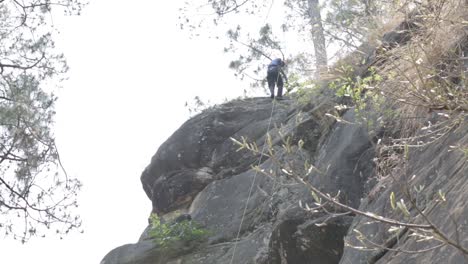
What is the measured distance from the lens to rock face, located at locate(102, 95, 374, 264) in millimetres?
7250

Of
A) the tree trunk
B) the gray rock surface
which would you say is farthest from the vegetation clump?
the gray rock surface

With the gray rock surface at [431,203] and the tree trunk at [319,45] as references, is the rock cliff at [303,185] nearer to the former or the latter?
the gray rock surface at [431,203]

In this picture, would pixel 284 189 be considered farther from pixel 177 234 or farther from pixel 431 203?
pixel 431 203

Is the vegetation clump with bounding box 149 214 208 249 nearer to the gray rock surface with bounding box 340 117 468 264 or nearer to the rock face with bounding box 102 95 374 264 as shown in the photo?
the rock face with bounding box 102 95 374 264

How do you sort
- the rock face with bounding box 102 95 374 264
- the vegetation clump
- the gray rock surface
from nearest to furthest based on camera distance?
1. the gray rock surface
2. the rock face with bounding box 102 95 374 264
3. the vegetation clump

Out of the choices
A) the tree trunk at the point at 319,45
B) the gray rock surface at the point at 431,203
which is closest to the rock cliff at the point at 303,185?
the gray rock surface at the point at 431,203

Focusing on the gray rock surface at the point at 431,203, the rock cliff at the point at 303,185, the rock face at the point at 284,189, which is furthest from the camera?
the rock face at the point at 284,189

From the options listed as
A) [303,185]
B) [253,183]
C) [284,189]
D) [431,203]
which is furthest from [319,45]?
[431,203]

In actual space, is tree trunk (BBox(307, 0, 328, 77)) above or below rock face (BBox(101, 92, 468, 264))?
above

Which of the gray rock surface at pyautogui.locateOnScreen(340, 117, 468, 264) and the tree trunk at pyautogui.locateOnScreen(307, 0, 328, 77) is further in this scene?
the tree trunk at pyautogui.locateOnScreen(307, 0, 328, 77)

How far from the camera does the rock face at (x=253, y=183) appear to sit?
23.8 feet

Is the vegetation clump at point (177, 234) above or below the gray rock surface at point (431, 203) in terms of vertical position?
above

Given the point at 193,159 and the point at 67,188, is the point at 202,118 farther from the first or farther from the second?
the point at 67,188

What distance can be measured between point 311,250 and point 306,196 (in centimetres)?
73
